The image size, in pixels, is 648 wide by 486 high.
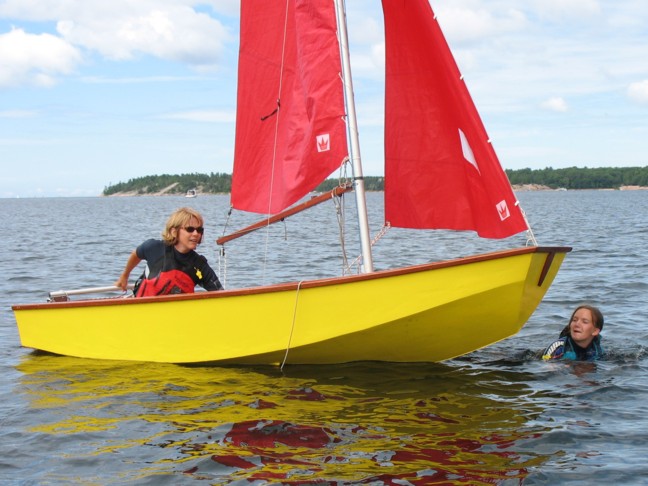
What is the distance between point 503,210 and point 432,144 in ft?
2.96

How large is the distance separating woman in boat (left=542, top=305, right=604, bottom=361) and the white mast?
2321mm

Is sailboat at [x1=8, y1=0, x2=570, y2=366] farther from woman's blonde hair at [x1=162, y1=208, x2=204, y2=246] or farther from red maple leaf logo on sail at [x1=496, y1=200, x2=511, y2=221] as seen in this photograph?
woman's blonde hair at [x1=162, y1=208, x2=204, y2=246]

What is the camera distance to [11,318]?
1204cm

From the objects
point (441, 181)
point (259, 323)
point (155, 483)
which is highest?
point (441, 181)

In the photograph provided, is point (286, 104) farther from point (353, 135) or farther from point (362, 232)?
point (362, 232)

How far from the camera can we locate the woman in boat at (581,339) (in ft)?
27.8

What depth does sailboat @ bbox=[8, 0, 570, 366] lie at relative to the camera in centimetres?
739

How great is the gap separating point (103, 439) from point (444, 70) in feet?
13.8

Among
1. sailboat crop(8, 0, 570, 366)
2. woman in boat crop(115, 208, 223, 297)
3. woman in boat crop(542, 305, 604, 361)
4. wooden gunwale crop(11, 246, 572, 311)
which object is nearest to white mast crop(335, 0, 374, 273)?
sailboat crop(8, 0, 570, 366)

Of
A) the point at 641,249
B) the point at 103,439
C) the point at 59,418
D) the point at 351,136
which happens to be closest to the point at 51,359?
the point at 59,418

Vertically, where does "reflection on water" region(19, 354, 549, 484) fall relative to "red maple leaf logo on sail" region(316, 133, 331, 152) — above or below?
below

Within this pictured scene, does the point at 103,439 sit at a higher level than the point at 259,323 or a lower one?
lower

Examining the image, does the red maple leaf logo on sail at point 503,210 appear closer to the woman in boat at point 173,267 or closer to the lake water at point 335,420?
the lake water at point 335,420

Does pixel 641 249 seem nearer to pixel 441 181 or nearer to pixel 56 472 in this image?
pixel 441 181
